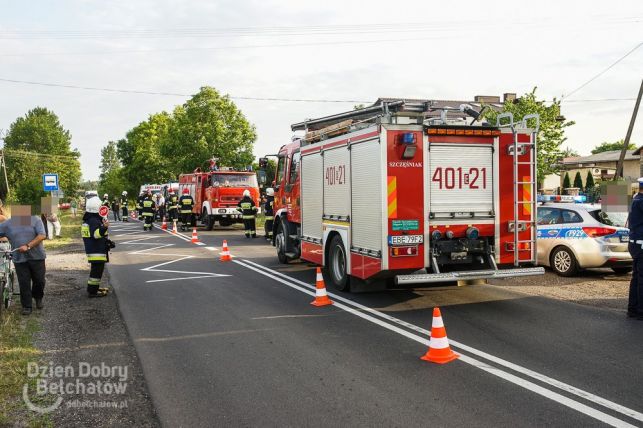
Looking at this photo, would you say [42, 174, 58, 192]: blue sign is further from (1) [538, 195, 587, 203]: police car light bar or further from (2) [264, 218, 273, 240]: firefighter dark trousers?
(1) [538, 195, 587, 203]: police car light bar

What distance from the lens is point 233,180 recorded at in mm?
25766

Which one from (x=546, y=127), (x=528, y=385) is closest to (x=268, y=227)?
(x=528, y=385)

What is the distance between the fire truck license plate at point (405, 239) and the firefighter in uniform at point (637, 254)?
279cm

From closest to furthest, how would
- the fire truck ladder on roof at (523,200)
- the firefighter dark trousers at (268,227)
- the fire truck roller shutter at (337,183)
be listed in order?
the fire truck ladder on roof at (523,200)
the fire truck roller shutter at (337,183)
the firefighter dark trousers at (268,227)

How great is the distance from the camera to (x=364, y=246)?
27.5 ft

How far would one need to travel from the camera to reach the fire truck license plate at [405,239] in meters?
7.78

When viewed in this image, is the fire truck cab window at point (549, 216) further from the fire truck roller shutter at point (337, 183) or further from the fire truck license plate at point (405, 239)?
the fire truck roller shutter at point (337, 183)

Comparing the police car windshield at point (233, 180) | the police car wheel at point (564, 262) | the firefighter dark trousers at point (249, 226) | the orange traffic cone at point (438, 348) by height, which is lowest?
the orange traffic cone at point (438, 348)

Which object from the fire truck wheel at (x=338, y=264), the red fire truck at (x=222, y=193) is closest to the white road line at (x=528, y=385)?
the fire truck wheel at (x=338, y=264)

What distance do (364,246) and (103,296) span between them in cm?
462

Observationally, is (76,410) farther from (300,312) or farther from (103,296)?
(103,296)

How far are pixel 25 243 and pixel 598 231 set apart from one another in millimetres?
9763

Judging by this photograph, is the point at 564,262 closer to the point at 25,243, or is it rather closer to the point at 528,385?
the point at 528,385

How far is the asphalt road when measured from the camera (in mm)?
4363
